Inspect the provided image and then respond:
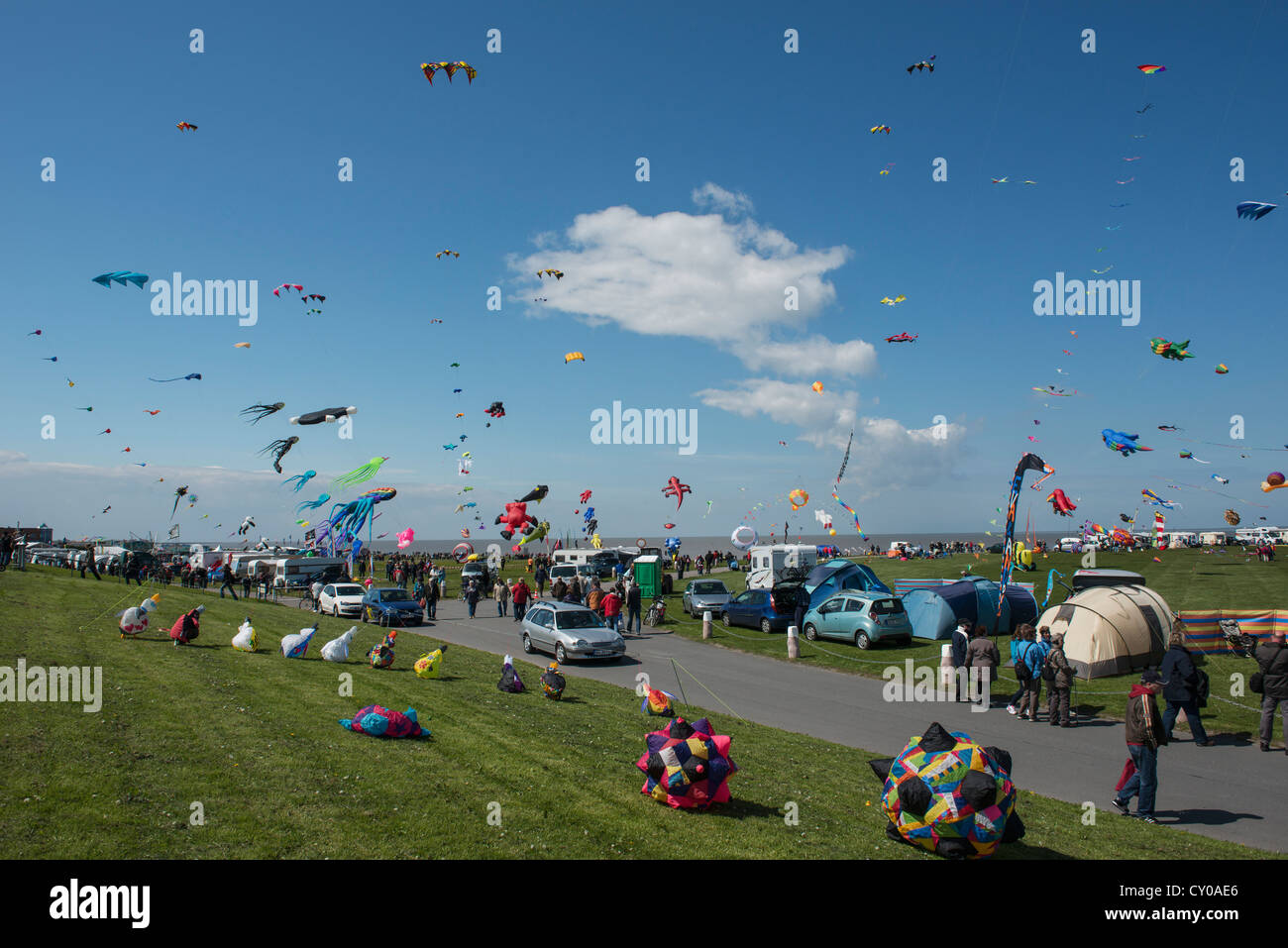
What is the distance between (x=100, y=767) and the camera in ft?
20.9

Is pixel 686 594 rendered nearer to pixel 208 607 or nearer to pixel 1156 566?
pixel 208 607

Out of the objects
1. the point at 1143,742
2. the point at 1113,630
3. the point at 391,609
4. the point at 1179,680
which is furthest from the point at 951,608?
the point at 391,609

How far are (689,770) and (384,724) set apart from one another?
396cm

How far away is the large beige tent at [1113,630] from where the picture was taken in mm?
15062

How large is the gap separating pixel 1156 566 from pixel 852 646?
29.7 meters

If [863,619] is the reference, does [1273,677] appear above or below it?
above

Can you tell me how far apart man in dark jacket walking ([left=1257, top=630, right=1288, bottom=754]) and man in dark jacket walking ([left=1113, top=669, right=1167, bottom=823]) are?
13.2ft

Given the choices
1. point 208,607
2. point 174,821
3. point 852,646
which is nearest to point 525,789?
point 174,821

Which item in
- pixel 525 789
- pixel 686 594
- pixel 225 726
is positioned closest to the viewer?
pixel 525 789

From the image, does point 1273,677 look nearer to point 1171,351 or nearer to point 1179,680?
point 1179,680

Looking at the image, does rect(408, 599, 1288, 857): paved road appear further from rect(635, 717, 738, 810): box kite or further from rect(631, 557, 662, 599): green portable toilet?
rect(631, 557, 662, 599): green portable toilet

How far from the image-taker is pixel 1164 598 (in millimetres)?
25469

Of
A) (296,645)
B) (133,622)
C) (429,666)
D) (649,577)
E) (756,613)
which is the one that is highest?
(133,622)

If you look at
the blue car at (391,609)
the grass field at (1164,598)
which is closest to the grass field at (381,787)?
the grass field at (1164,598)
